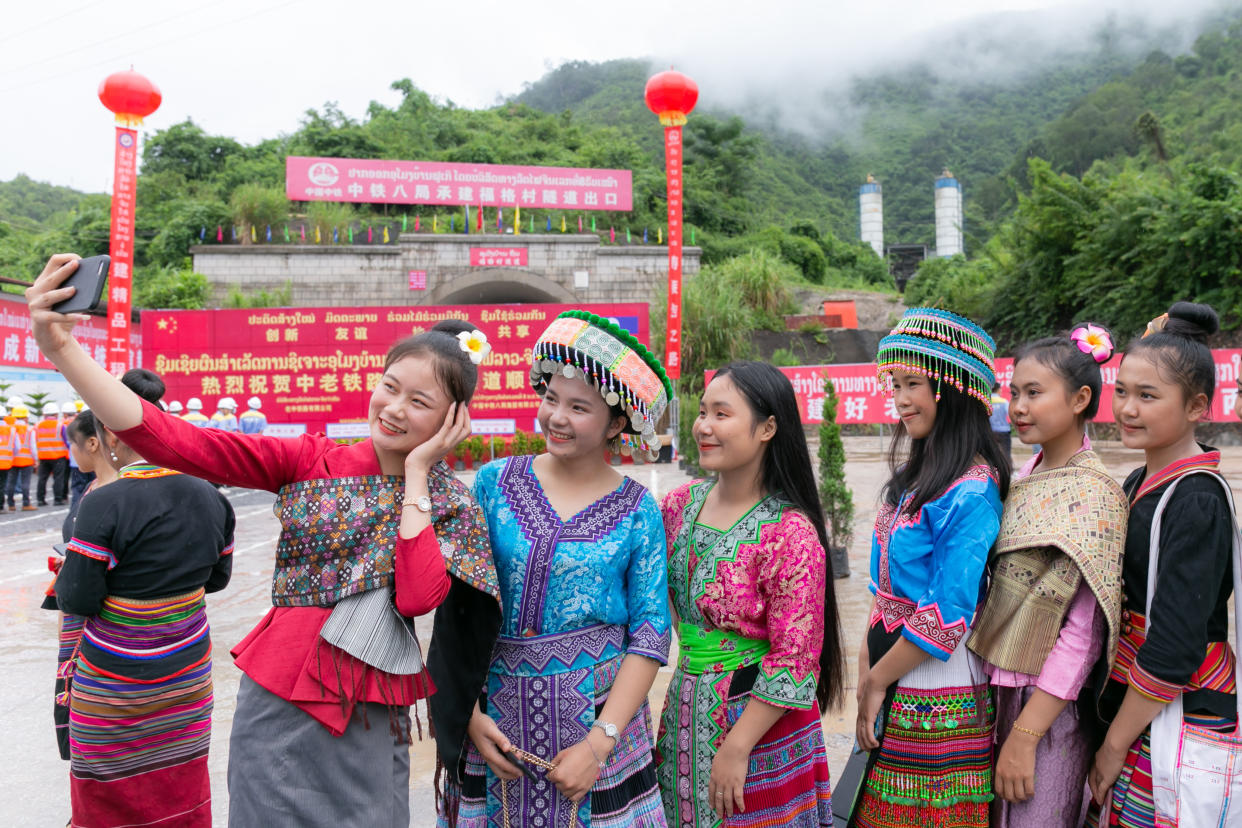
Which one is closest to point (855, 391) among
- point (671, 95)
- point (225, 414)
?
point (671, 95)

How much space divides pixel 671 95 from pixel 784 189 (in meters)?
39.2

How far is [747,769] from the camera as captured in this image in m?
1.68

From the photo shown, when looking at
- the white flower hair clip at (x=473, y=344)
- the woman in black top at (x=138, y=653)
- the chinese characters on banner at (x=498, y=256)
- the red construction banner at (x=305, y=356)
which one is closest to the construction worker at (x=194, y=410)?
the red construction banner at (x=305, y=356)

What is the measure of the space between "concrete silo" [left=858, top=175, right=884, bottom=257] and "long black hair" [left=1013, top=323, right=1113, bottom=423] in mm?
48326

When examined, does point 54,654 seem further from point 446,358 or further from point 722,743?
point 722,743

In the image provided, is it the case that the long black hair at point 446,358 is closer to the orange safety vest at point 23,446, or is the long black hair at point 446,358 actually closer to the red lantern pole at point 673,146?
the orange safety vest at point 23,446

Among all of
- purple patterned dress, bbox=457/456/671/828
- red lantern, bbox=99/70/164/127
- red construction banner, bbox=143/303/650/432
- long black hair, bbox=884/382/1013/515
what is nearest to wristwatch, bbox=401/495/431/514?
purple patterned dress, bbox=457/456/671/828

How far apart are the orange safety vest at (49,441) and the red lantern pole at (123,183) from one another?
83.1 inches

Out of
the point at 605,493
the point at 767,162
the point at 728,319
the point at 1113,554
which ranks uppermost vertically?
the point at 767,162

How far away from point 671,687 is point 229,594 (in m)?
4.88

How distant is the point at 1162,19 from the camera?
69000 millimetres

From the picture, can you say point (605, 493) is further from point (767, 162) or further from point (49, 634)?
point (767, 162)

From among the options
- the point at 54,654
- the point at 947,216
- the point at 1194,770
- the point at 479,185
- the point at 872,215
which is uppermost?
the point at 872,215

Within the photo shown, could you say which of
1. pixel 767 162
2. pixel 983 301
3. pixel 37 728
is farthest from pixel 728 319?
pixel 767 162
